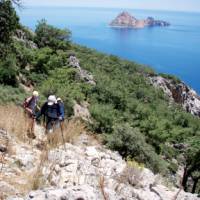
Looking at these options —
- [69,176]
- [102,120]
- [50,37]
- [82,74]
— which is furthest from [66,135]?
[50,37]

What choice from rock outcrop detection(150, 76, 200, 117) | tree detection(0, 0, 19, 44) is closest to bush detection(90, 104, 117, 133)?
tree detection(0, 0, 19, 44)

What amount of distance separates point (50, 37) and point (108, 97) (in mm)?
10812

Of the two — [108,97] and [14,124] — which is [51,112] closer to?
[14,124]

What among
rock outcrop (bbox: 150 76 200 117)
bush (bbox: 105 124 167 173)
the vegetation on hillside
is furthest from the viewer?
rock outcrop (bbox: 150 76 200 117)

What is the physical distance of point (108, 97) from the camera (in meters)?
36.0

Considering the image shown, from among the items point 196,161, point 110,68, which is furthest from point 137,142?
point 110,68

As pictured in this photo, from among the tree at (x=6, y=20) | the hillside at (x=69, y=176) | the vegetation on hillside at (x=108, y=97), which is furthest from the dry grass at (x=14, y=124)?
the tree at (x=6, y=20)

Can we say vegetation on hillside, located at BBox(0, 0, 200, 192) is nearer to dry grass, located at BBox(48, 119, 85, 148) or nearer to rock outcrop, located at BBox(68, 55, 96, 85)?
rock outcrop, located at BBox(68, 55, 96, 85)

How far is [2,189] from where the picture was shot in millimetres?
4559

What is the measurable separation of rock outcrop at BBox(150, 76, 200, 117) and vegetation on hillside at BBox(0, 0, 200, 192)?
5.63 m

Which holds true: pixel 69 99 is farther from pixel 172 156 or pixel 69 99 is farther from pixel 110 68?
pixel 110 68

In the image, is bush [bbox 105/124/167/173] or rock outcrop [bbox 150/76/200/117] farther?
rock outcrop [bbox 150/76/200/117]

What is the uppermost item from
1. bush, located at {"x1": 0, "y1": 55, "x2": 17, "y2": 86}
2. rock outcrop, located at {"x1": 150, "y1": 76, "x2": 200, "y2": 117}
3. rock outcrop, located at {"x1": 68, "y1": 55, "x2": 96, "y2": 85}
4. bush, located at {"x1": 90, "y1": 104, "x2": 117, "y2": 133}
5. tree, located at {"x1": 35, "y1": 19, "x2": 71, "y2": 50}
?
tree, located at {"x1": 35, "y1": 19, "x2": 71, "y2": 50}

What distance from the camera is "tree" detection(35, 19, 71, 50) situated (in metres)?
42.8
